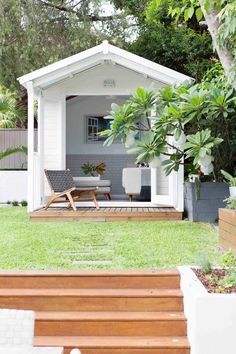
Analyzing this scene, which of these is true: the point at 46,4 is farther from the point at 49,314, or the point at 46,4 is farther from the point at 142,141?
the point at 49,314

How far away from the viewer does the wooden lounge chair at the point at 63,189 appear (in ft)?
32.7

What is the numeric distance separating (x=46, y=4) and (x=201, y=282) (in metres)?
12.4

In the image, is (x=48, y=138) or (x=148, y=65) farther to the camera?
(x=48, y=138)

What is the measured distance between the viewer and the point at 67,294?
5.02 metres

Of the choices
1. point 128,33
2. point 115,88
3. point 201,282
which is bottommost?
point 201,282

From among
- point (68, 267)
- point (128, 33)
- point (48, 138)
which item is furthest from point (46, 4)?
Result: point (68, 267)

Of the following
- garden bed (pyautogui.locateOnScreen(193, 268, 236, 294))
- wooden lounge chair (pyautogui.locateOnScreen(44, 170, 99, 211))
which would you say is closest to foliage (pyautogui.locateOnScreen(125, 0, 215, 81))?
wooden lounge chair (pyautogui.locateOnScreen(44, 170, 99, 211))

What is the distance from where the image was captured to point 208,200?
30.9ft

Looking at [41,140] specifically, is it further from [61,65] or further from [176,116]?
[176,116]

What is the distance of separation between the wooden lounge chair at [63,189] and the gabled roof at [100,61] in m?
1.77

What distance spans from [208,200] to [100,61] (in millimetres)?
3378

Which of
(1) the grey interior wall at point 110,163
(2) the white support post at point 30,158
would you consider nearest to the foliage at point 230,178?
(2) the white support post at point 30,158

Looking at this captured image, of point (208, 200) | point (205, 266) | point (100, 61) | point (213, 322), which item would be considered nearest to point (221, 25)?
point (205, 266)

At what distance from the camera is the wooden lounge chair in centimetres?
995
